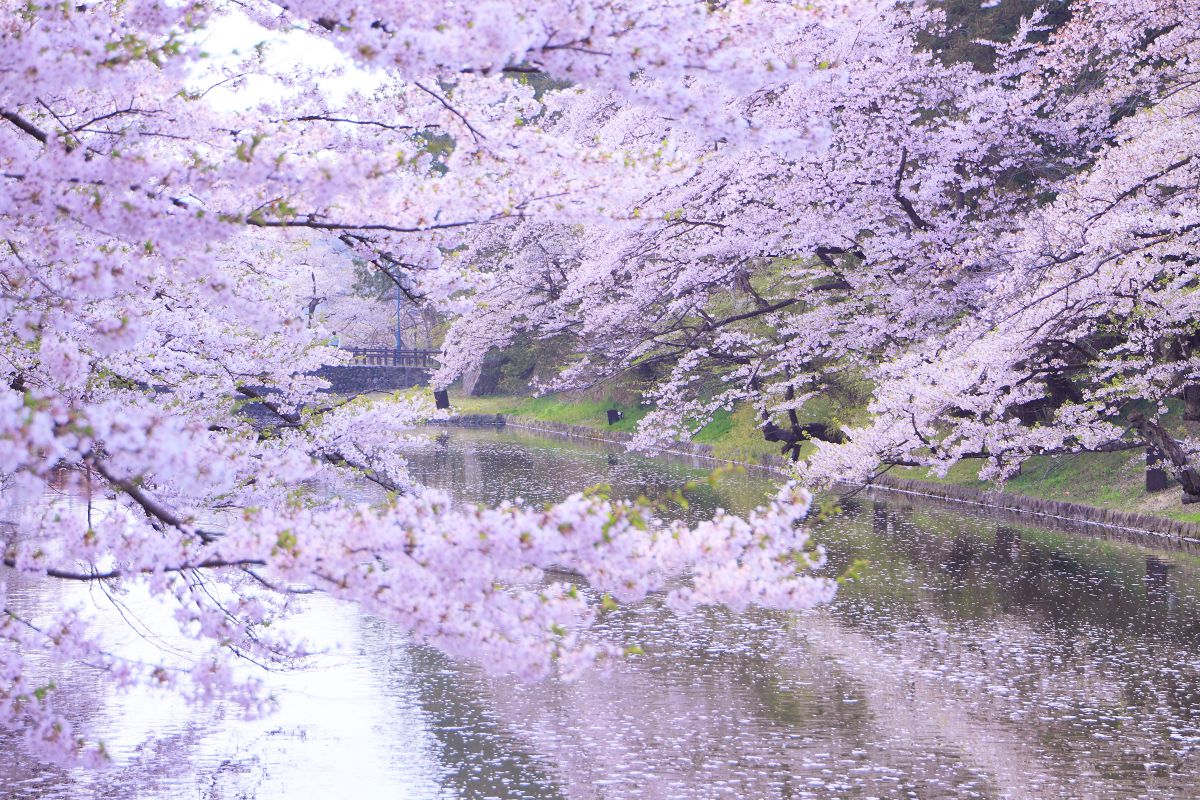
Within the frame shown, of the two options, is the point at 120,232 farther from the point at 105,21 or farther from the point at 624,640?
the point at 624,640

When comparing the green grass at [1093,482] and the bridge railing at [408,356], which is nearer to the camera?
the green grass at [1093,482]

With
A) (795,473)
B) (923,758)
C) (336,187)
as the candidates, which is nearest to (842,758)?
(923,758)

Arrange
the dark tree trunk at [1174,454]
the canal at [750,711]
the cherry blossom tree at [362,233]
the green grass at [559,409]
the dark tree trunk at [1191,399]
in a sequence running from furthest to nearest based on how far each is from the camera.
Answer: the green grass at [559,409]
the dark tree trunk at [1191,399]
the dark tree trunk at [1174,454]
the canal at [750,711]
the cherry blossom tree at [362,233]

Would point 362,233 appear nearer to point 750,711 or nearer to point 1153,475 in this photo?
point 750,711

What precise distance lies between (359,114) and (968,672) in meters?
6.64

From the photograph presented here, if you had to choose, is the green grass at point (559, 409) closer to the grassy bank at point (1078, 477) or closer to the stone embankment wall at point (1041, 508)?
the grassy bank at point (1078, 477)

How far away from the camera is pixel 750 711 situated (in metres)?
9.11

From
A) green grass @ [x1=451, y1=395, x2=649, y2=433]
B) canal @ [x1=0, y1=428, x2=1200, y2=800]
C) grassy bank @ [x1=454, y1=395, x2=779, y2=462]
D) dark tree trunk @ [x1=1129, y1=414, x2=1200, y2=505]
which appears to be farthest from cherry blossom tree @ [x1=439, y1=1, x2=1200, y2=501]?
green grass @ [x1=451, y1=395, x2=649, y2=433]

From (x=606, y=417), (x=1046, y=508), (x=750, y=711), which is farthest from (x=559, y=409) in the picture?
(x=750, y=711)

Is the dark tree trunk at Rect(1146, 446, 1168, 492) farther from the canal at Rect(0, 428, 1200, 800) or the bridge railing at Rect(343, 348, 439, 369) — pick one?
the bridge railing at Rect(343, 348, 439, 369)

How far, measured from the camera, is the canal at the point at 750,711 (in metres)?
7.53

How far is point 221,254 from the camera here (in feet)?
33.9

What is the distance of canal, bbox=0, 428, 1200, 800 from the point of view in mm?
7527

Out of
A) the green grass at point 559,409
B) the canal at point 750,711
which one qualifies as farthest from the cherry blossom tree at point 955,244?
the green grass at point 559,409
